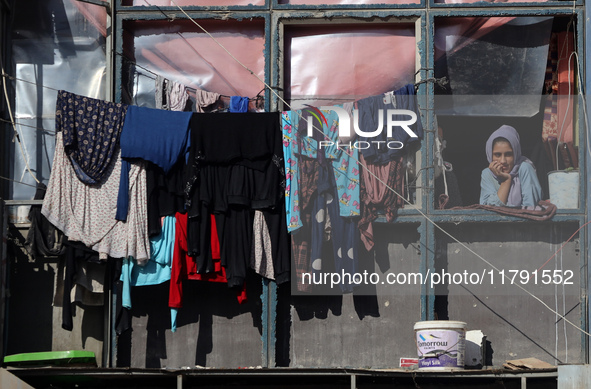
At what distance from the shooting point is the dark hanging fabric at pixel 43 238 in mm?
9805

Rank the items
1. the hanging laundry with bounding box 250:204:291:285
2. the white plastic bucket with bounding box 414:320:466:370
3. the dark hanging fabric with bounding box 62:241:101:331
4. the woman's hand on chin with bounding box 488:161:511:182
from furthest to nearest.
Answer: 1. the woman's hand on chin with bounding box 488:161:511:182
2. the hanging laundry with bounding box 250:204:291:285
3. the dark hanging fabric with bounding box 62:241:101:331
4. the white plastic bucket with bounding box 414:320:466:370

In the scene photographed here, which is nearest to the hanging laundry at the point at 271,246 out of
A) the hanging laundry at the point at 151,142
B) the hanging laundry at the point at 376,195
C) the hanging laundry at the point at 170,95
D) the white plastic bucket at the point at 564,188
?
the hanging laundry at the point at 376,195

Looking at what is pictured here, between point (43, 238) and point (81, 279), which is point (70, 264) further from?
point (43, 238)

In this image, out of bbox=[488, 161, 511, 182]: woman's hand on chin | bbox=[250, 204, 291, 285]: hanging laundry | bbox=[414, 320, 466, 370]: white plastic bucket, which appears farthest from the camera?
bbox=[488, 161, 511, 182]: woman's hand on chin

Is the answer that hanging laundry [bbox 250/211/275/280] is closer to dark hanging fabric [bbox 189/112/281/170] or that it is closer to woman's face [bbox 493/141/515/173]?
dark hanging fabric [bbox 189/112/281/170]

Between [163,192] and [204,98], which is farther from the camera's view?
[204,98]

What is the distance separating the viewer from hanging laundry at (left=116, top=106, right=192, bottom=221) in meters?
9.83

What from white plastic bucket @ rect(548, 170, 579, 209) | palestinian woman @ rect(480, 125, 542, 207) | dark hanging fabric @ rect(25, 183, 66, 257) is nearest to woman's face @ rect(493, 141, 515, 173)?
palestinian woman @ rect(480, 125, 542, 207)

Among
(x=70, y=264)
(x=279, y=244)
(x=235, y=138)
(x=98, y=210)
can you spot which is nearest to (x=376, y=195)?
(x=279, y=244)

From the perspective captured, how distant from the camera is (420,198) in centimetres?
1009

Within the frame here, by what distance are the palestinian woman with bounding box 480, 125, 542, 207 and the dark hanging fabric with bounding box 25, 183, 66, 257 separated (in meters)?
4.05

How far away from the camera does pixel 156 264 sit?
9.88 meters

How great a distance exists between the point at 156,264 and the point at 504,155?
3.54 metres

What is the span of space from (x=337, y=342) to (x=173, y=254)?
1778mm
